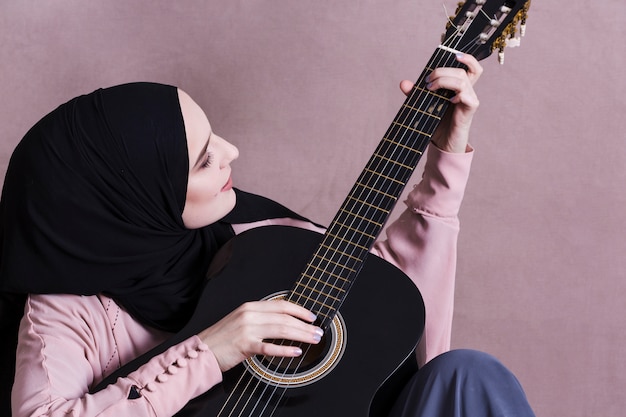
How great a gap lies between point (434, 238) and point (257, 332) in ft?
1.36

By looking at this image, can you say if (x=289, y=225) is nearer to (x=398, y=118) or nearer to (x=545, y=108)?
(x=398, y=118)

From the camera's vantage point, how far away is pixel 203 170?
1.49m

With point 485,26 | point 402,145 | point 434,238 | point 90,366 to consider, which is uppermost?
point 485,26

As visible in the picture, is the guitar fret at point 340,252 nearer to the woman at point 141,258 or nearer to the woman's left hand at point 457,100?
the woman at point 141,258

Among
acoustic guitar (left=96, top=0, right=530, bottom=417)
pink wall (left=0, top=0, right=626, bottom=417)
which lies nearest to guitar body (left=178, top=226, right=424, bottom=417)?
acoustic guitar (left=96, top=0, right=530, bottom=417)

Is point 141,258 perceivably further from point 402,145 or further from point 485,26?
point 485,26

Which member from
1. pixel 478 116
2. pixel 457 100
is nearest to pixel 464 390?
pixel 457 100

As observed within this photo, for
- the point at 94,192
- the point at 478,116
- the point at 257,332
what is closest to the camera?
the point at 257,332

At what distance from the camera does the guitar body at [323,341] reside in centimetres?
130

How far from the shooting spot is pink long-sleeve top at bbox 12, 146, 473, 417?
4.27ft

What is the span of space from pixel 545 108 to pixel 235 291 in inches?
41.7

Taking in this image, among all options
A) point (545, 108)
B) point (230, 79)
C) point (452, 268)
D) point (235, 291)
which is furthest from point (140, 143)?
point (545, 108)

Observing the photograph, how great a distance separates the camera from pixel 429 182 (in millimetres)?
1568

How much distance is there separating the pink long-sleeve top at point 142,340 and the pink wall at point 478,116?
22.4 inches
